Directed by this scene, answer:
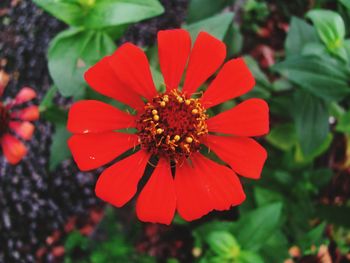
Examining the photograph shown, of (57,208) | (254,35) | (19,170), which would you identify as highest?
(254,35)

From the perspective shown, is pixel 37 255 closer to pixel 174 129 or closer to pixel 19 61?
pixel 19 61

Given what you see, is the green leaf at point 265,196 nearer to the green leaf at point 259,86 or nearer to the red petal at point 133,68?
the green leaf at point 259,86

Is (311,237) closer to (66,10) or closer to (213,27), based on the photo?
(213,27)

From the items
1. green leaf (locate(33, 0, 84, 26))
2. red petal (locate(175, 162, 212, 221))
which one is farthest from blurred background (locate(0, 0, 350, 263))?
red petal (locate(175, 162, 212, 221))

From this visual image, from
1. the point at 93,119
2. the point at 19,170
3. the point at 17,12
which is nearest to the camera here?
the point at 93,119

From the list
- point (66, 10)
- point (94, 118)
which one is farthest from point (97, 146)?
point (66, 10)

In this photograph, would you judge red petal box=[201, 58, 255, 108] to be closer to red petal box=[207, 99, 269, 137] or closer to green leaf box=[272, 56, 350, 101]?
red petal box=[207, 99, 269, 137]

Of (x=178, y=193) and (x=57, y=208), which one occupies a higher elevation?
(x=178, y=193)

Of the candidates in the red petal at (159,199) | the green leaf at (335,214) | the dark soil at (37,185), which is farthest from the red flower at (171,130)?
the dark soil at (37,185)

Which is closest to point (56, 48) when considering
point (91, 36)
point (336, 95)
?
point (91, 36)
